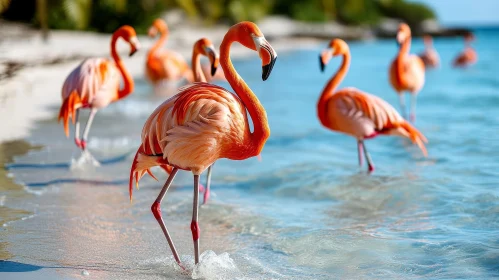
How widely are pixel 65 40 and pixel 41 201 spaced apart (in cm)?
1440

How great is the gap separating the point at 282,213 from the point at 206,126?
1.64 metres

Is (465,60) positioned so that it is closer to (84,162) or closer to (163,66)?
(163,66)

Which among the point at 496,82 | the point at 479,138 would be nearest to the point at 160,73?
the point at 479,138

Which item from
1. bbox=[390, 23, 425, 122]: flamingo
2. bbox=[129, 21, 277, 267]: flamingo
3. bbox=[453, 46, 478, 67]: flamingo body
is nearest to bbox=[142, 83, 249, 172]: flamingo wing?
bbox=[129, 21, 277, 267]: flamingo

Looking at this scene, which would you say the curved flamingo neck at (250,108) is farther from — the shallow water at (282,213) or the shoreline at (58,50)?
the shoreline at (58,50)

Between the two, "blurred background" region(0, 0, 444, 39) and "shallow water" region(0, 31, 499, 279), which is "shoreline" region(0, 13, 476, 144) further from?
"shallow water" region(0, 31, 499, 279)

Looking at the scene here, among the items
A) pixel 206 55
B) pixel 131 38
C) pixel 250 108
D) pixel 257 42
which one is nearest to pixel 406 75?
pixel 131 38

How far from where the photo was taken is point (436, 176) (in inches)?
220

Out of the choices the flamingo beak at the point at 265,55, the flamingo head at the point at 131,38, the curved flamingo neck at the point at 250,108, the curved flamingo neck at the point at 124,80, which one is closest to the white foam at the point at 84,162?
the curved flamingo neck at the point at 124,80

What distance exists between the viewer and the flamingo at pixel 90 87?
5.62 meters

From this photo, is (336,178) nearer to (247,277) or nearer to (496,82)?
(247,277)

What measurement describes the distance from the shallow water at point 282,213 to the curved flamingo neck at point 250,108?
0.60 meters

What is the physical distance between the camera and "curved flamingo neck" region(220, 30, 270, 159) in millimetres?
3279

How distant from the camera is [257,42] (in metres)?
3.13
